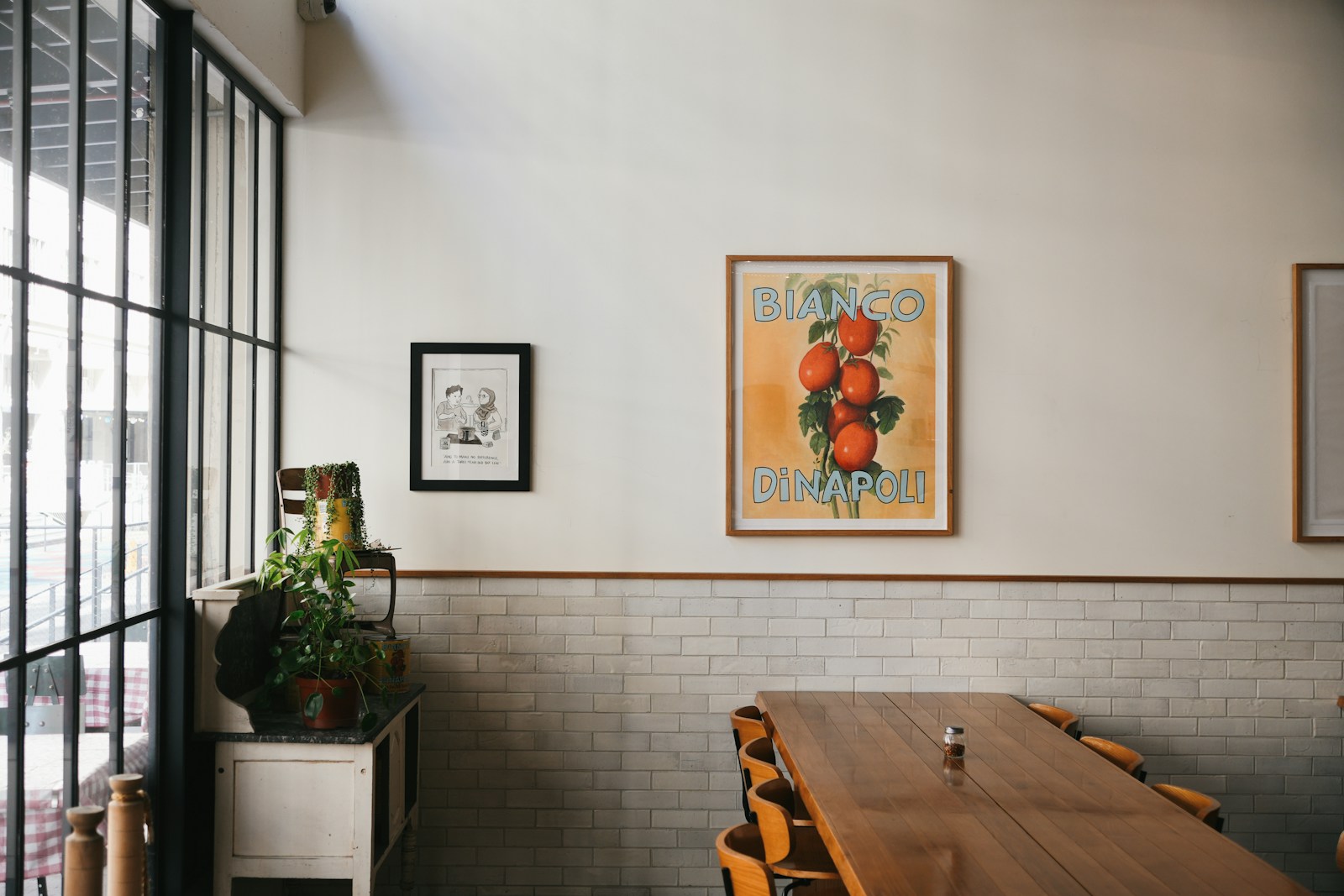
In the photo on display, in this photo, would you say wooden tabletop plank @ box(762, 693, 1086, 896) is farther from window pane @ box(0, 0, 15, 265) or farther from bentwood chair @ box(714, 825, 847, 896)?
window pane @ box(0, 0, 15, 265)

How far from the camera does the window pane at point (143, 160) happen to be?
284 cm

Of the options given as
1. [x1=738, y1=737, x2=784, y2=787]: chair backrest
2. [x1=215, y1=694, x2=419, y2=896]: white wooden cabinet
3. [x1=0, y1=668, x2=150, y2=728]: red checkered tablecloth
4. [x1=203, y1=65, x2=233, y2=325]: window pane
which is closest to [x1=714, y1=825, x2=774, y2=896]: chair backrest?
[x1=738, y1=737, x2=784, y2=787]: chair backrest

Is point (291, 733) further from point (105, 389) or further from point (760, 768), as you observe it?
point (760, 768)

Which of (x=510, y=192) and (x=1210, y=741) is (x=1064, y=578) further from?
(x=510, y=192)

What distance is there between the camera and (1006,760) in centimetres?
295

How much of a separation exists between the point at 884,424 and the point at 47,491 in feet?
9.77

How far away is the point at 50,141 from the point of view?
243 cm

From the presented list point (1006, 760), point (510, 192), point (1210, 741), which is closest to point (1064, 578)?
point (1210, 741)

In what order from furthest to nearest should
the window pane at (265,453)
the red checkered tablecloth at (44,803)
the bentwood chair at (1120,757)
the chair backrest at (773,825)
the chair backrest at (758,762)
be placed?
1. the window pane at (265,453)
2. the bentwood chair at (1120,757)
3. the chair backrest at (758,762)
4. the chair backrest at (773,825)
5. the red checkered tablecloth at (44,803)

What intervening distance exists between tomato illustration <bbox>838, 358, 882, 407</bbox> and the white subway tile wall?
31.7 inches

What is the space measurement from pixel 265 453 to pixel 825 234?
2.54m

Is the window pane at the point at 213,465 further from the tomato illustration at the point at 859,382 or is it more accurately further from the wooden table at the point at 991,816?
the tomato illustration at the point at 859,382

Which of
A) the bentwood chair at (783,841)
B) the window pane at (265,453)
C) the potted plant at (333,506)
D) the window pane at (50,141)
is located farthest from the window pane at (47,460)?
the bentwood chair at (783,841)

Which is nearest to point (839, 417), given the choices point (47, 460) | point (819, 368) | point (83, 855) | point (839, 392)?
point (839, 392)
